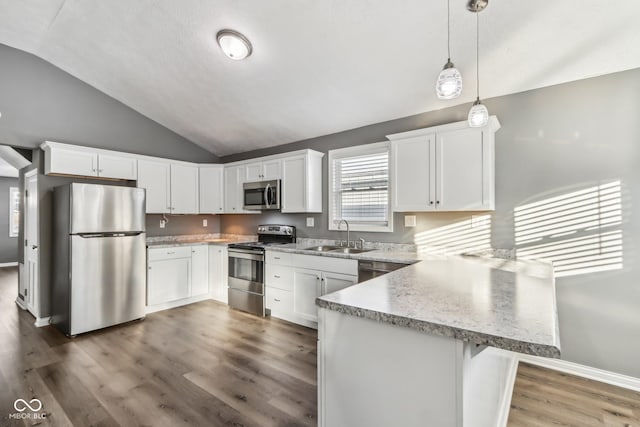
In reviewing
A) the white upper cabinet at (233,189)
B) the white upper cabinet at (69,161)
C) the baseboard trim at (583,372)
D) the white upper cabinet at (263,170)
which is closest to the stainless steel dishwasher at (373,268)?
the baseboard trim at (583,372)

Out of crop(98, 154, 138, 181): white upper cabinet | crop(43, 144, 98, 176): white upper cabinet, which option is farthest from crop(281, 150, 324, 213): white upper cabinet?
crop(43, 144, 98, 176): white upper cabinet

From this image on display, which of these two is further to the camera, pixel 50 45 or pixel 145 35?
pixel 50 45

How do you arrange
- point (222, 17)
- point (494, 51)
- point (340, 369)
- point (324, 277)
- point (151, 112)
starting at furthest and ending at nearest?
point (151, 112) → point (324, 277) → point (222, 17) → point (494, 51) → point (340, 369)

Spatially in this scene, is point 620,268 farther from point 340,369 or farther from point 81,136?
point 81,136

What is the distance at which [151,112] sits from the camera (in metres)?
4.38

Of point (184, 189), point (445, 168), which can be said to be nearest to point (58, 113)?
point (184, 189)

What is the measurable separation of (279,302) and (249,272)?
606 millimetres

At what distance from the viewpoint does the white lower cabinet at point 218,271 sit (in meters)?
4.36

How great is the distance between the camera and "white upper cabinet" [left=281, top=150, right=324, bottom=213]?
12.8 ft

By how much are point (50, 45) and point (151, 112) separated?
1221 mm

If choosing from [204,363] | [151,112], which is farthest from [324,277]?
[151,112]

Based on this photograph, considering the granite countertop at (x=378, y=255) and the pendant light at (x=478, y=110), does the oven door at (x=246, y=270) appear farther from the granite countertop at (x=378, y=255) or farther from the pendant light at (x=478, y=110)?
the pendant light at (x=478, y=110)

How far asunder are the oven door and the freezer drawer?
1.07m

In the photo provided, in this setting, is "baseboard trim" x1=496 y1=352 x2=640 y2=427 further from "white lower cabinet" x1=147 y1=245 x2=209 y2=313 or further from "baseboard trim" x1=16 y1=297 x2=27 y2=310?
"baseboard trim" x1=16 y1=297 x2=27 y2=310
